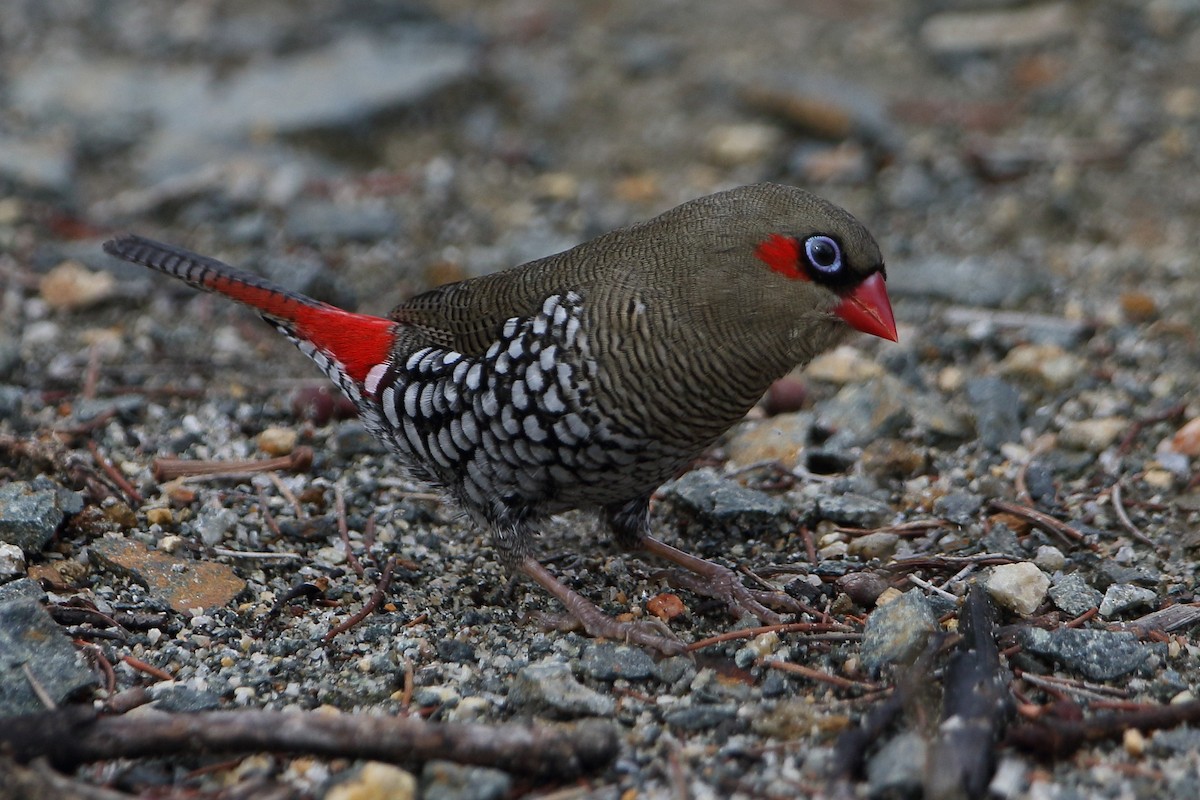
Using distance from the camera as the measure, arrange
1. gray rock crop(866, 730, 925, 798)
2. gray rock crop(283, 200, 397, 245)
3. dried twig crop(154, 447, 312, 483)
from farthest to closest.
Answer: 1. gray rock crop(283, 200, 397, 245)
2. dried twig crop(154, 447, 312, 483)
3. gray rock crop(866, 730, 925, 798)

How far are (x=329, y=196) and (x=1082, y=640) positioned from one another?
4.82 metres

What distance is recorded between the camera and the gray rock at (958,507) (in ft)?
Answer: 14.5

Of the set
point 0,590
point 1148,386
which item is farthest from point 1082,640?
point 0,590

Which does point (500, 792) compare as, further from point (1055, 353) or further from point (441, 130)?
point (441, 130)

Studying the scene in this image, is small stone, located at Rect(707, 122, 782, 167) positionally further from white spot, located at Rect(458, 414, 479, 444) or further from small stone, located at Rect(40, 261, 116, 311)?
→ white spot, located at Rect(458, 414, 479, 444)

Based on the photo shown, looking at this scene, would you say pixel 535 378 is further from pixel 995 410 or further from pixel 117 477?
pixel 995 410

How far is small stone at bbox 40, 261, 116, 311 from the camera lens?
19.4 ft

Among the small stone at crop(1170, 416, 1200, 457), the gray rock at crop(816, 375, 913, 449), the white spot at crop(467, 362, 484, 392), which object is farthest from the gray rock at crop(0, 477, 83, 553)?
the small stone at crop(1170, 416, 1200, 457)

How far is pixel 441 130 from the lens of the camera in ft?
25.2

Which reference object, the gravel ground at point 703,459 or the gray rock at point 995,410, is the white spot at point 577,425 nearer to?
the gravel ground at point 703,459

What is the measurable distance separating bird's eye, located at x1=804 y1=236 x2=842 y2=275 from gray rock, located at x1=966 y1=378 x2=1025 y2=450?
61.7 inches

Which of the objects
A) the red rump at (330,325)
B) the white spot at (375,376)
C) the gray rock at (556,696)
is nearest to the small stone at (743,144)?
the red rump at (330,325)

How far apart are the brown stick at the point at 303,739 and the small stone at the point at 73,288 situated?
3.29 m

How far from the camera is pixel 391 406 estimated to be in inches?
165
